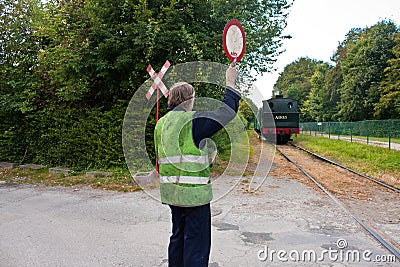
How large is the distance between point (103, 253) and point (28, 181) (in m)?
6.56

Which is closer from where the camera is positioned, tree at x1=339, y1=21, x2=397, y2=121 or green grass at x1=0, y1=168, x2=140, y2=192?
green grass at x1=0, y1=168, x2=140, y2=192

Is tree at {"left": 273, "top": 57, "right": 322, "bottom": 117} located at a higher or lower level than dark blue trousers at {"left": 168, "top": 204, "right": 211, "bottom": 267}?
higher

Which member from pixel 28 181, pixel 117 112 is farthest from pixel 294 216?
pixel 28 181

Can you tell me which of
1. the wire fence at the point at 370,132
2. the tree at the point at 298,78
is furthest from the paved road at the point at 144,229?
the tree at the point at 298,78

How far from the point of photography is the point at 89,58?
424 inches

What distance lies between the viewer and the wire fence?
68.6ft

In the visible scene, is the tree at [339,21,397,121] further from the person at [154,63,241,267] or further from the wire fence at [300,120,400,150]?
the person at [154,63,241,267]

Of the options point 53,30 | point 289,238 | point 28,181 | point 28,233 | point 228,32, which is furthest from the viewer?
point 53,30

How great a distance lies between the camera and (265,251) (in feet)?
14.9

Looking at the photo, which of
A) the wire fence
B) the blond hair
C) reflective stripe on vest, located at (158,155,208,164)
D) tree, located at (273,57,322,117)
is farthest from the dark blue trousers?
tree, located at (273,57,322,117)

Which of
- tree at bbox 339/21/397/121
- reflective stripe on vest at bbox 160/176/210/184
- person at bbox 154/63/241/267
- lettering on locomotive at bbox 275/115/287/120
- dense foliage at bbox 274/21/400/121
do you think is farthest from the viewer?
tree at bbox 339/21/397/121

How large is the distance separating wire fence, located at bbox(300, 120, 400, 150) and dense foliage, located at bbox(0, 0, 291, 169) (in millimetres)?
11954

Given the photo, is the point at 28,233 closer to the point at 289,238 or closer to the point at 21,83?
the point at 289,238

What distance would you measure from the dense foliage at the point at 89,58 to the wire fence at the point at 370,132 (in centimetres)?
1195
